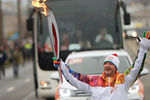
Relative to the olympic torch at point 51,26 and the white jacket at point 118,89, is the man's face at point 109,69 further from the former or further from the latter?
the olympic torch at point 51,26

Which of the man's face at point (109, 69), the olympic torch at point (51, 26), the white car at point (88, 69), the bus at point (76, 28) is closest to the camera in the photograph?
the man's face at point (109, 69)

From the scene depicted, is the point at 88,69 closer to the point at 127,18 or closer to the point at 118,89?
the point at 127,18

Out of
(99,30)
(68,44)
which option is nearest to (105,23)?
(99,30)

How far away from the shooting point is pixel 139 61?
4340mm

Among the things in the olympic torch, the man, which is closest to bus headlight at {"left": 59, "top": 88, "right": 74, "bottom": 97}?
the olympic torch

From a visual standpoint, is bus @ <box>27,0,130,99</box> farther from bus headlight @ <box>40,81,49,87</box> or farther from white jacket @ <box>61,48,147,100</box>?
white jacket @ <box>61,48,147,100</box>

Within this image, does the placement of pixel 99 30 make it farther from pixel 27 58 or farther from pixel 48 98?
pixel 27 58

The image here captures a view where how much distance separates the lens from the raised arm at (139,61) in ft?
14.0

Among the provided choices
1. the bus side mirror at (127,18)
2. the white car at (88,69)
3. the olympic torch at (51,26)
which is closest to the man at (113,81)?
the olympic torch at (51,26)

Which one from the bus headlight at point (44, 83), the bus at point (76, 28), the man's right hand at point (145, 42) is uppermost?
the man's right hand at point (145, 42)

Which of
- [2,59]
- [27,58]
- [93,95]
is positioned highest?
[93,95]

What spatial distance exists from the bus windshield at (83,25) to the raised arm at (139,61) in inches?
279

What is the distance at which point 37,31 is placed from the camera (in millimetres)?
11977

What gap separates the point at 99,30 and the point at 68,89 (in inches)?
172
